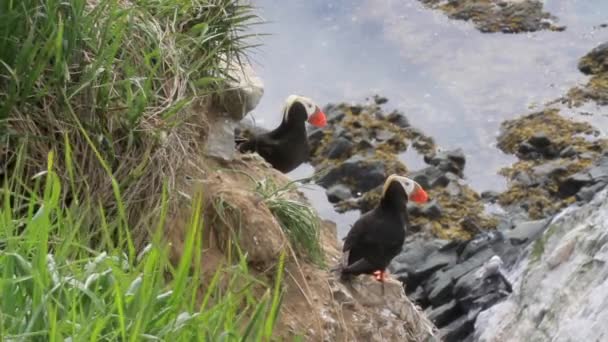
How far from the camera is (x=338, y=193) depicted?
12.3 meters

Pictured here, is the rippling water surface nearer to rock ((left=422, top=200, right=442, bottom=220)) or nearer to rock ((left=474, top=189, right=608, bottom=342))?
rock ((left=422, top=200, right=442, bottom=220))

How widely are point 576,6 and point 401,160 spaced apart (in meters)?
4.90

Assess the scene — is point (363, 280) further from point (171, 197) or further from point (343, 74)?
point (343, 74)

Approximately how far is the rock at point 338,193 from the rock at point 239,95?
200 inches

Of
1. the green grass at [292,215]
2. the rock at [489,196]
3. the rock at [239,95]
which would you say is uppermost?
the rock at [239,95]

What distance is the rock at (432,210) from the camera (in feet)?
39.2

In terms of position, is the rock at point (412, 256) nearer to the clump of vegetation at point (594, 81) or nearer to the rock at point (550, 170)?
the rock at point (550, 170)

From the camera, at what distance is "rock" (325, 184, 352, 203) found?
12250 mm

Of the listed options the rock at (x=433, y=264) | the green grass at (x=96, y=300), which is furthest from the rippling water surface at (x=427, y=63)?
the green grass at (x=96, y=300)

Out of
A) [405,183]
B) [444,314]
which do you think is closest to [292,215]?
[405,183]

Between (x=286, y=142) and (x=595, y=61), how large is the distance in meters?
7.70

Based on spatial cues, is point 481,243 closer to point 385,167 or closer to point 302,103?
point 385,167

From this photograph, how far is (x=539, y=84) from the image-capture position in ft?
49.2

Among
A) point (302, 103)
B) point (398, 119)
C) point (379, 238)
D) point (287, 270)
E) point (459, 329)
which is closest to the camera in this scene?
point (287, 270)
